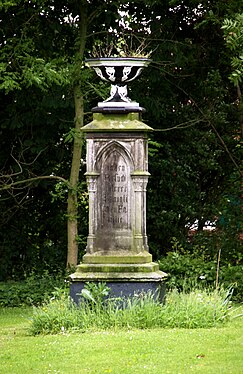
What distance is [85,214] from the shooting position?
21.5 m

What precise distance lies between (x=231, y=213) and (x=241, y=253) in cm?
170

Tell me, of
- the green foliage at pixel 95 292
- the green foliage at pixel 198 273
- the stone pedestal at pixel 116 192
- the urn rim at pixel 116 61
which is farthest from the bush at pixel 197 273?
the urn rim at pixel 116 61

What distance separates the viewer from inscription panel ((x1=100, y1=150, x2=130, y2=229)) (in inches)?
547

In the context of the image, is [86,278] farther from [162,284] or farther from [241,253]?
[241,253]

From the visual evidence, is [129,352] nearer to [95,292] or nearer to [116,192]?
[95,292]

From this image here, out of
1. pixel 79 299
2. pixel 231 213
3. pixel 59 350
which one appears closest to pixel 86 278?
pixel 79 299

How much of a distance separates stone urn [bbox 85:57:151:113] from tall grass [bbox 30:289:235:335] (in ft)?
8.74

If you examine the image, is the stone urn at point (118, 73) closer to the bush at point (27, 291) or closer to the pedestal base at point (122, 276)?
the pedestal base at point (122, 276)

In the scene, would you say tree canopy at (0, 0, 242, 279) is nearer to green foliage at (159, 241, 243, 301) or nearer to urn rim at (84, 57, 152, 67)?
green foliage at (159, 241, 243, 301)

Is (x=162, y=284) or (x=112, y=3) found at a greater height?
(x=112, y=3)

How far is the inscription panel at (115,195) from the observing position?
13.9 m

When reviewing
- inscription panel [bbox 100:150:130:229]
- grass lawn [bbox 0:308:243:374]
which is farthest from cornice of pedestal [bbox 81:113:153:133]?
grass lawn [bbox 0:308:243:374]

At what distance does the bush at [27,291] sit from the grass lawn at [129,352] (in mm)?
4742

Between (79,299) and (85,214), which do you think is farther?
(85,214)
